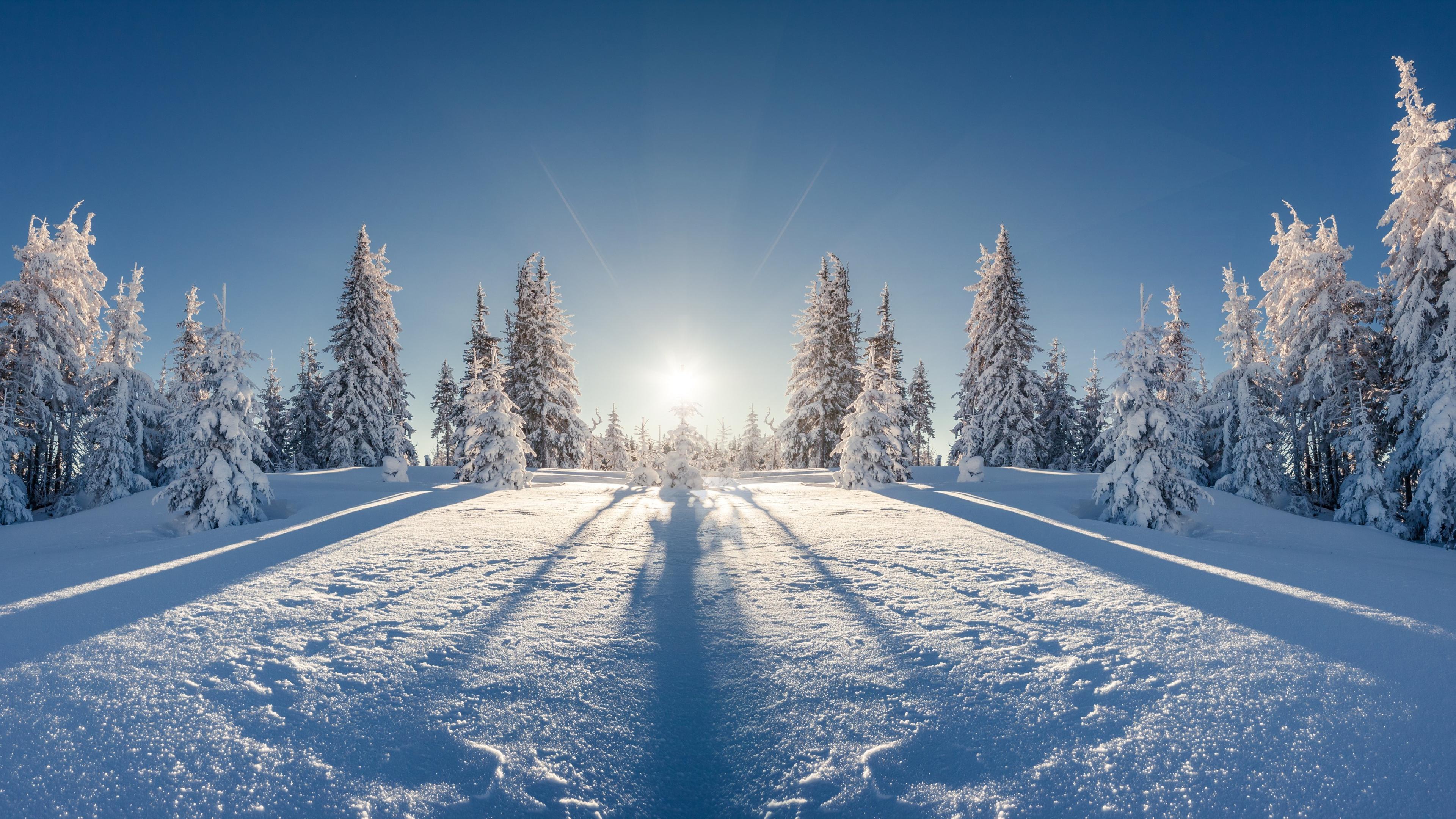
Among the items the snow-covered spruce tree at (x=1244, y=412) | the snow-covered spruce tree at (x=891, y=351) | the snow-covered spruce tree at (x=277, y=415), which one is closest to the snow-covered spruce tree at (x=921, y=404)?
the snow-covered spruce tree at (x=891, y=351)

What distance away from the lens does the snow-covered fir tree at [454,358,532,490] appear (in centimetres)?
1508

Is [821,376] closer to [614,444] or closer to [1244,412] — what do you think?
[1244,412]

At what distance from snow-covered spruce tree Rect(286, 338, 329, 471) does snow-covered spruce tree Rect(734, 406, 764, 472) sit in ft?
116

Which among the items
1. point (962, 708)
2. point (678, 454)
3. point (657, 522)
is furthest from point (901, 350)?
point (962, 708)

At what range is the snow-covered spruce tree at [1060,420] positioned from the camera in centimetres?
2998

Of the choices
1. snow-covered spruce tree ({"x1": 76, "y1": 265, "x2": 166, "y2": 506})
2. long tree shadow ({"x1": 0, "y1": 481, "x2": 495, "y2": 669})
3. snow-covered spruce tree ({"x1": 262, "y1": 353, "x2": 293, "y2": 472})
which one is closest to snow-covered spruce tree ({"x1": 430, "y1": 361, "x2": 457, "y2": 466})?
snow-covered spruce tree ({"x1": 262, "y1": 353, "x2": 293, "y2": 472})

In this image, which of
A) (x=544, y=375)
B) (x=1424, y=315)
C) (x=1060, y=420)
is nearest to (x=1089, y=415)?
(x=1060, y=420)

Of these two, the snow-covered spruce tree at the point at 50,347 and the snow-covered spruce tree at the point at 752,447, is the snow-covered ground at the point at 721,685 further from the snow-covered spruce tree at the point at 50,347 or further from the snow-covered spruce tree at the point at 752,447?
the snow-covered spruce tree at the point at 752,447

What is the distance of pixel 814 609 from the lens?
4.20 m

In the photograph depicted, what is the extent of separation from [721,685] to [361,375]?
26.8 meters

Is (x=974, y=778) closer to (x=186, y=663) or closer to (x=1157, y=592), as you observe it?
(x=1157, y=592)

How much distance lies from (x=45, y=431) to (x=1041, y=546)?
23.0 meters

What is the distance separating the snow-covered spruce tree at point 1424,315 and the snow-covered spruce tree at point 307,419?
38.6 metres

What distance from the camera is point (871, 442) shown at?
53.7 feet
